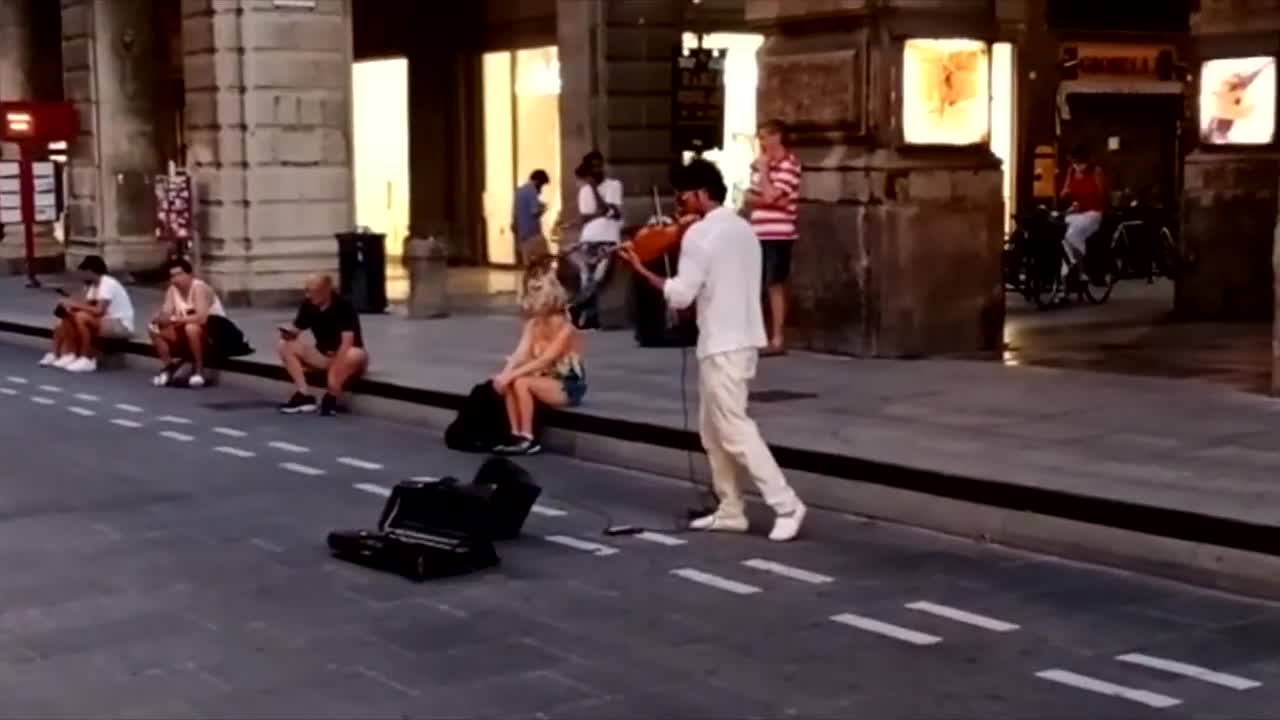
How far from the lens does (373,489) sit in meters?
10.9

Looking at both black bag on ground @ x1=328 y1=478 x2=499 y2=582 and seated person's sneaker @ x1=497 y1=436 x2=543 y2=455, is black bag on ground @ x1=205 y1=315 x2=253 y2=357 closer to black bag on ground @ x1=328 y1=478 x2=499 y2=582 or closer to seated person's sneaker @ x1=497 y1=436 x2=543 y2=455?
seated person's sneaker @ x1=497 y1=436 x2=543 y2=455

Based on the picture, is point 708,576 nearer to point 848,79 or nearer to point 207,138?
point 848,79

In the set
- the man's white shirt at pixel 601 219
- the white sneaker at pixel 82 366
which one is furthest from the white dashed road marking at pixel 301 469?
the man's white shirt at pixel 601 219

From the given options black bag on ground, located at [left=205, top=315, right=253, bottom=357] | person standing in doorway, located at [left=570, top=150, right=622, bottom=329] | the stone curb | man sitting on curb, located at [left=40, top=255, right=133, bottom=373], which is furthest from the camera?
person standing in doorway, located at [left=570, top=150, right=622, bottom=329]

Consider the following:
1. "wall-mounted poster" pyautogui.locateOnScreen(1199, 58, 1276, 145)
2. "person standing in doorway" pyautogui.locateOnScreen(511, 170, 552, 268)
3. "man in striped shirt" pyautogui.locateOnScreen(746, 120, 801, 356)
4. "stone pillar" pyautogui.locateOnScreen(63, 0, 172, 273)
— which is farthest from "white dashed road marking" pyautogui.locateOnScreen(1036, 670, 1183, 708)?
"stone pillar" pyautogui.locateOnScreen(63, 0, 172, 273)

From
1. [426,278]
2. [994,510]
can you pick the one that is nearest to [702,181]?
[994,510]

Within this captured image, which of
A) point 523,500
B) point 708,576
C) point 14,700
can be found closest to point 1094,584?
point 708,576

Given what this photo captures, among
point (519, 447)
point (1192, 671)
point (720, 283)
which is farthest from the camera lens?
point (519, 447)

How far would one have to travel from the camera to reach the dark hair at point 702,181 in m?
9.20

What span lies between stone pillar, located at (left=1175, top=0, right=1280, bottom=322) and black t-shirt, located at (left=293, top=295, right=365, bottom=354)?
8.25 metres

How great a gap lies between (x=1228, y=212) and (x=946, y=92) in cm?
408

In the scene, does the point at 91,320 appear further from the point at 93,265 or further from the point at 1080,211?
the point at 1080,211

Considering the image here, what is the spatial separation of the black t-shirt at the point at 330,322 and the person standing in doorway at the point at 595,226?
4.13 meters

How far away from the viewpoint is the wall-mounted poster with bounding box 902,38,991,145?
15258mm
